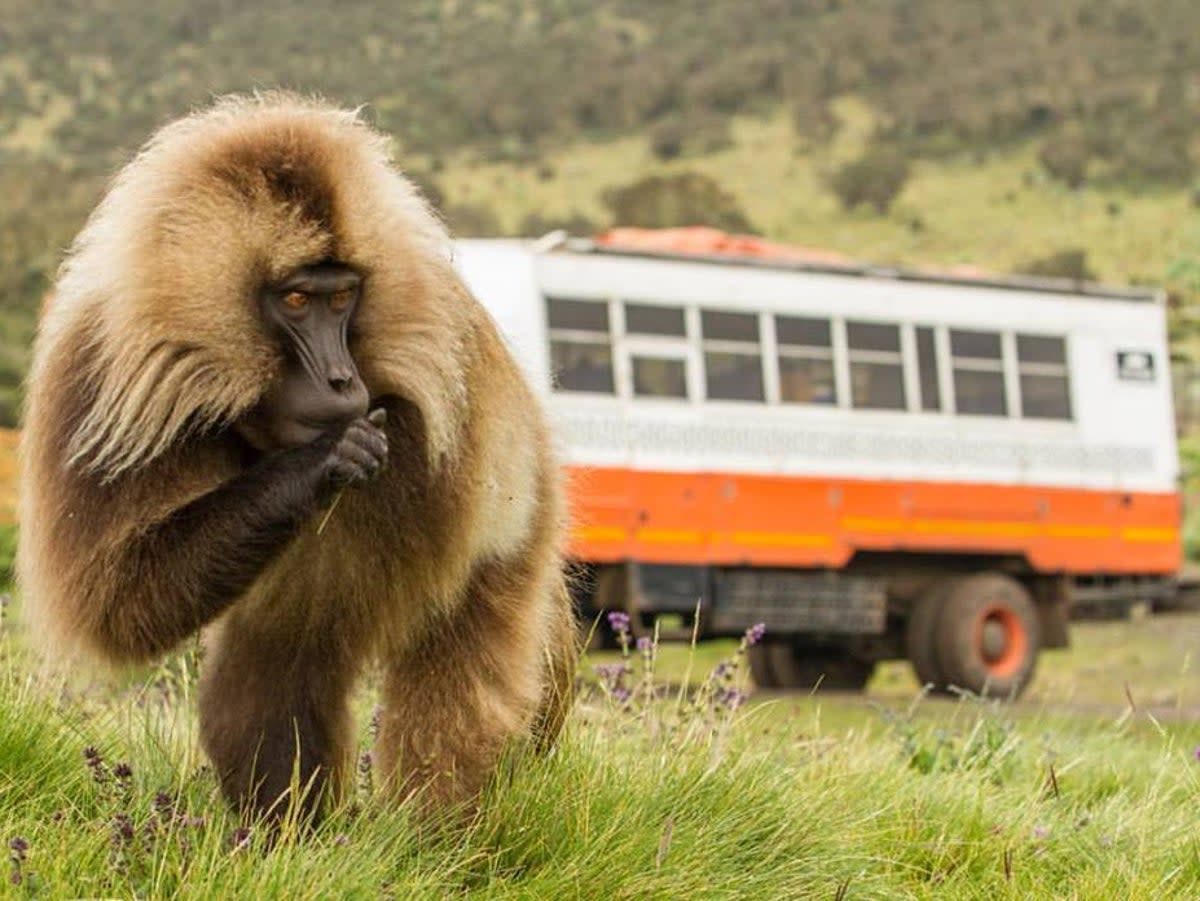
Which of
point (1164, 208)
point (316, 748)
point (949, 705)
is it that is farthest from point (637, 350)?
point (1164, 208)

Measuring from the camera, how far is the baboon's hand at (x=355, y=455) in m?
3.97

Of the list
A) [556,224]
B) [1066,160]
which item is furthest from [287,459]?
[1066,160]

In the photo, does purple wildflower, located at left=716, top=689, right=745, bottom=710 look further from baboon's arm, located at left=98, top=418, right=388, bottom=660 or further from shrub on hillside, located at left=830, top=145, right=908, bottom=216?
shrub on hillside, located at left=830, top=145, right=908, bottom=216

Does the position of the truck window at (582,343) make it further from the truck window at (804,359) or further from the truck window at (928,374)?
the truck window at (928,374)

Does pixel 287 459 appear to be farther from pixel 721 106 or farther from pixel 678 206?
pixel 721 106

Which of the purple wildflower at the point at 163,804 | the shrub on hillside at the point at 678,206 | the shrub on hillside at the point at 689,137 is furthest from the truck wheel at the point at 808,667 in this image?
the shrub on hillside at the point at 689,137

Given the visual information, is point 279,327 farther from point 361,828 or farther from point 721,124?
point 721,124

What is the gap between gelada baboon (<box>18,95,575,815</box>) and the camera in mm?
4062

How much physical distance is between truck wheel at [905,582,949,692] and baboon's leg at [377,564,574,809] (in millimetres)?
12668

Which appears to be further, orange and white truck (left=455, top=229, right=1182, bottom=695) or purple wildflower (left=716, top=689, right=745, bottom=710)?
orange and white truck (left=455, top=229, right=1182, bottom=695)

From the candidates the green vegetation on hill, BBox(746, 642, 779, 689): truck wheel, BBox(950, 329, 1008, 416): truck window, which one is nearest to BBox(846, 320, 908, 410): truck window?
BBox(950, 329, 1008, 416): truck window

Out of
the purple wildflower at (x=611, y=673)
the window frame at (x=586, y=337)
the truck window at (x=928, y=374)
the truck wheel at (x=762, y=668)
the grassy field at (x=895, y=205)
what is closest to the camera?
the purple wildflower at (x=611, y=673)

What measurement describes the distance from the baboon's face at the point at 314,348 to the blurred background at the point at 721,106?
39.6m

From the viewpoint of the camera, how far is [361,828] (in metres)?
4.56
